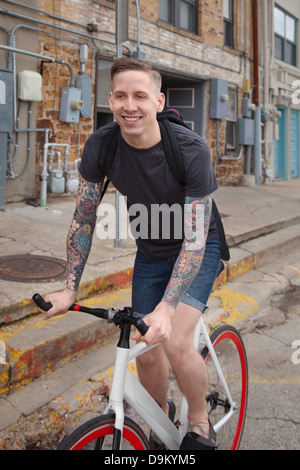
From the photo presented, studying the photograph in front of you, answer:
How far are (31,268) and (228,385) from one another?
A: 2466 millimetres

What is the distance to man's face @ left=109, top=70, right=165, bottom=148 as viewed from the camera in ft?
6.30

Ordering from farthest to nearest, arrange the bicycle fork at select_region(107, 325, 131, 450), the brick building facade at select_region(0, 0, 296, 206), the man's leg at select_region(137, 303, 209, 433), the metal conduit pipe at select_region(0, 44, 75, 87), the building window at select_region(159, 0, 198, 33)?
the building window at select_region(159, 0, 198, 33), the brick building facade at select_region(0, 0, 296, 206), the metal conduit pipe at select_region(0, 44, 75, 87), the man's leg at select_region(137, 303, 209, 433), the bicycle fork at select_region(107, 325, 131, 450)

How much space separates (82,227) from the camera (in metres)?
2.20

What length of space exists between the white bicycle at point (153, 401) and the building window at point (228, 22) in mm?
12240

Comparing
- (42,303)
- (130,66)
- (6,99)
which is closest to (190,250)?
(42,303)

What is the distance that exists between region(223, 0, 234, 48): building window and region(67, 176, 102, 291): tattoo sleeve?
12.3 meters

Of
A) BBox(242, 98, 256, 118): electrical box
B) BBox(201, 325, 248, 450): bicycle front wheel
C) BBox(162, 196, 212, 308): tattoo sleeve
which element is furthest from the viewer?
BBox(242, 98, 256, 118): electrical box

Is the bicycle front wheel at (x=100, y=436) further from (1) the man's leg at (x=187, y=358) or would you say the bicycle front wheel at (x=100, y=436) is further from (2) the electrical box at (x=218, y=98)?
(2) the electrical box at (x=218, y=98)

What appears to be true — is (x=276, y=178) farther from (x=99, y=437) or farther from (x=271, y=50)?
(x=99, y=437)

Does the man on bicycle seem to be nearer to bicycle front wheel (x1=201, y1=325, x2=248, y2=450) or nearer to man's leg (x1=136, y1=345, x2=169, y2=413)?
man's leg (x1=136, y1=345, x2=169, y2=413)

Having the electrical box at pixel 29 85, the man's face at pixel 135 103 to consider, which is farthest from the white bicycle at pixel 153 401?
the electrical box at pixel 29 85

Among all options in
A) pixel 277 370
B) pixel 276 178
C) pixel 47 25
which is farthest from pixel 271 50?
pixel 277 370

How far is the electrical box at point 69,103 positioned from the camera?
8086mm

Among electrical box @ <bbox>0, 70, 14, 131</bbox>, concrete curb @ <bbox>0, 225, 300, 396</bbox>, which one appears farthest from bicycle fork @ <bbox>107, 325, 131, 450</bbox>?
electrical box @ <bbox>0, 70, 14, 131</bbox>
